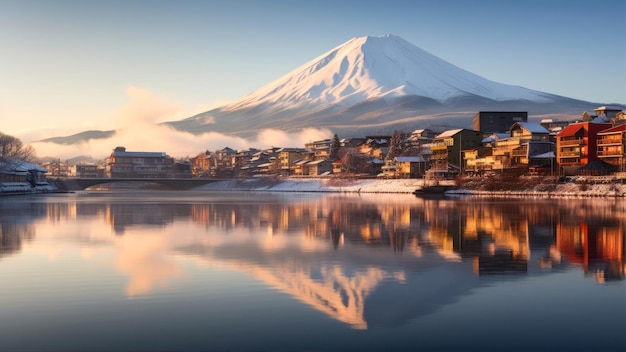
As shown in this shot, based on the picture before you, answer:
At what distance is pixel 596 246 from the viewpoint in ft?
51.0

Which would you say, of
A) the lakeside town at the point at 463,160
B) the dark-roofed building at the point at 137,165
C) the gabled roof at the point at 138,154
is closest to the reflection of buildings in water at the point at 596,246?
the lakeside town at the point at 463,160

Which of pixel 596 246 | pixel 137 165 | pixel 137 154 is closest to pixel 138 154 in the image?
pixel 137 154

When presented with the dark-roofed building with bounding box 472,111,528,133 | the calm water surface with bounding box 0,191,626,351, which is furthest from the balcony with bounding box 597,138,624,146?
the dark-roofed building with bounding box 472,111,528,133

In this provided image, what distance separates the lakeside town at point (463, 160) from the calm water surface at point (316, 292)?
115 feet

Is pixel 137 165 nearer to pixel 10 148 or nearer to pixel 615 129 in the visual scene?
pixel 10 148

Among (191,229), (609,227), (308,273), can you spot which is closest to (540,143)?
(609,227)

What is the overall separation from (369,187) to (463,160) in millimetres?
13812

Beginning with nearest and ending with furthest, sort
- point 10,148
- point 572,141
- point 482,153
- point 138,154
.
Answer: point 572,141 → point 482,153 → point 10,148 → point 138,154

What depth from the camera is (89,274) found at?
1184cm

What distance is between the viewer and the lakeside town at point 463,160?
2121 inches

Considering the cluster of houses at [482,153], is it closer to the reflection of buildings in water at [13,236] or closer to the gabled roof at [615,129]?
the gabled roof at [615,129]

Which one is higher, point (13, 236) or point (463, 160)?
point (463, 160)

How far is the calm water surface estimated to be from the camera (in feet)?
23.4

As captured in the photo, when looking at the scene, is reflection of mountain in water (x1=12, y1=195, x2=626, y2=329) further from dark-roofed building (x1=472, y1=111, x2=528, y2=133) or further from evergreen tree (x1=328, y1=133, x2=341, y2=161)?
dark-roofed building (x1=472, y1=111, x2=528, y2=133)
